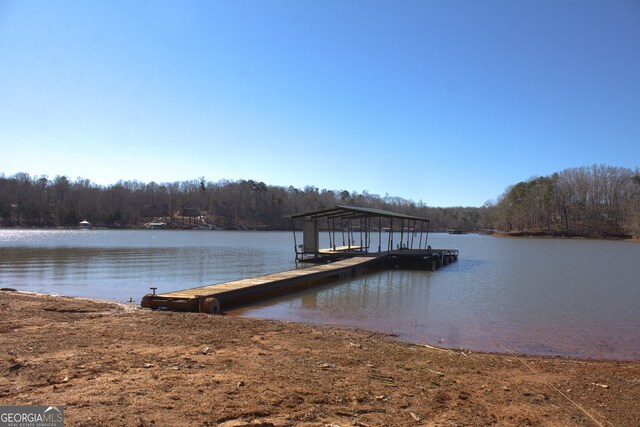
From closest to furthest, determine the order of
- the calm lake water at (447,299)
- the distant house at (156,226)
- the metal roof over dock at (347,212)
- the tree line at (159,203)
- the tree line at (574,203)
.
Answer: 1. the calm lake water at (447,299)
2. the metal roof over dock at (347,212)
3. the tree line at (574,203)
4. the tree line at (159,203)
5. the distant house at (156,226)

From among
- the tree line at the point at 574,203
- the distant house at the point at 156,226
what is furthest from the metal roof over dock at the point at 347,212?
the distant house at the point at 156,226

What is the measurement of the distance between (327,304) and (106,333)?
781 cm

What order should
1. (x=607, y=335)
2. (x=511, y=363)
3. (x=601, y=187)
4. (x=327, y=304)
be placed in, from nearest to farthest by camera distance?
(x=511, y=363)
(x=607, y=335)
(x=327, y=304)
(x=601, y=187)

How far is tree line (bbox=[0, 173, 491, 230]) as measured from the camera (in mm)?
105919

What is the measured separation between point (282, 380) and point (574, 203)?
112 m

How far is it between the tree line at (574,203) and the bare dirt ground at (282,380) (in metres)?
99.8

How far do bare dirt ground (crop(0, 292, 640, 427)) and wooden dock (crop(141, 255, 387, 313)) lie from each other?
2.60 metres

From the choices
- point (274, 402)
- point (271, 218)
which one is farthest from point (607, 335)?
point (271, 218)

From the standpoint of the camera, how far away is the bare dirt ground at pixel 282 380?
4273 millimetres

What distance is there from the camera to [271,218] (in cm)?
13012

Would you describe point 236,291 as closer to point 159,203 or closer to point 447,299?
point 447,299

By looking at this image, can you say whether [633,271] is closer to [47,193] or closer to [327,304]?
[327,304]

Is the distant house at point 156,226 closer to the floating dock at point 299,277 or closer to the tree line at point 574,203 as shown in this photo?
the tree line at point 574,203

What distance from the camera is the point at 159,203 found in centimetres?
13300
